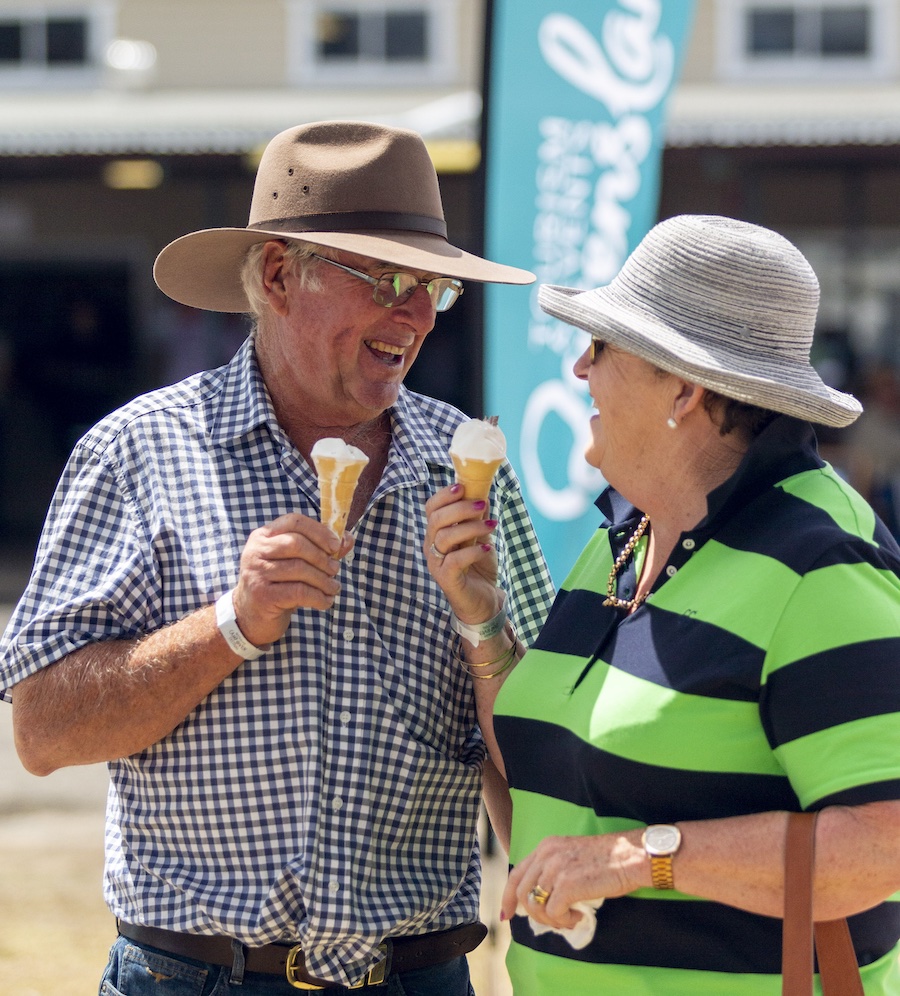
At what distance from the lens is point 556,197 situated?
4074 mm

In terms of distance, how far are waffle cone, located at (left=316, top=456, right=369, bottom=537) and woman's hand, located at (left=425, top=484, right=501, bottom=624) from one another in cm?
14

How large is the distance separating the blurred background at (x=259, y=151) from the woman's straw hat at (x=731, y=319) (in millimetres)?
9063

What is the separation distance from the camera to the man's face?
2365mm

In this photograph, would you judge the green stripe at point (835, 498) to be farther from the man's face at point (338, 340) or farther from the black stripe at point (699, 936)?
the man's face at point (338, 340)

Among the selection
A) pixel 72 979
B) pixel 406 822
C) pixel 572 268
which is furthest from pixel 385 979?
pixel 72 979

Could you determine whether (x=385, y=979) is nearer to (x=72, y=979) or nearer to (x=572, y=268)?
(x=572, y=268)

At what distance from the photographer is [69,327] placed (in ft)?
47.0

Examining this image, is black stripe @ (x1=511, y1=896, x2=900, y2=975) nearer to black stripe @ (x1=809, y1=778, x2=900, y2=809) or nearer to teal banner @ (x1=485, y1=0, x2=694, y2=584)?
black stripe @ (x1=809, y1=778, x2=900, y2=809)

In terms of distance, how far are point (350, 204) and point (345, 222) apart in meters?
0.04

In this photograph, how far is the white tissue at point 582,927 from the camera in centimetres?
187

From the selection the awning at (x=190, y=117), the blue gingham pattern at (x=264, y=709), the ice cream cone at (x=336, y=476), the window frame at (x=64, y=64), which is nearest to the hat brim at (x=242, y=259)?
the blue gingham pattern at (x=264, y=709)

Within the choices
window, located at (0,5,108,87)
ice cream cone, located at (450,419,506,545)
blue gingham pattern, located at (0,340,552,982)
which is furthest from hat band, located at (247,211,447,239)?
window, located at (0,5,108,87)

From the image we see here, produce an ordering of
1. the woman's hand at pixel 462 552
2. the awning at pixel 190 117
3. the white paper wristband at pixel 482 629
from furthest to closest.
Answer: the awning at pixel 190 117 → the white paper wristband at pixel 482 629 → the woman's hand at pixel 462 552

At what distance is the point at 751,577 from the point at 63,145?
1073cm
